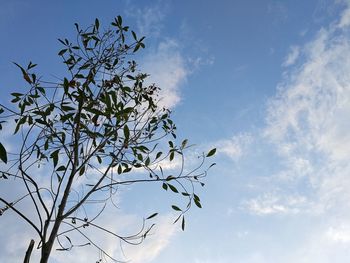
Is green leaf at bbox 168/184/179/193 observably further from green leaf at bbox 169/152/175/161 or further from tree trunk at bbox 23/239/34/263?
tree trunk at bbox 23/239/34/263

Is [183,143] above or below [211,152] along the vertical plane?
above

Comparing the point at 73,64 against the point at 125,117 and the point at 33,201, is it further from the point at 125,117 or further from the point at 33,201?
the point at 33,201

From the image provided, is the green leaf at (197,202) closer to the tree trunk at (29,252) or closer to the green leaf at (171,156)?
the green leaf at (171,156)

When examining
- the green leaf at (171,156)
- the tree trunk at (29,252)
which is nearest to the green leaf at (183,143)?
the green leaf at (171,156)

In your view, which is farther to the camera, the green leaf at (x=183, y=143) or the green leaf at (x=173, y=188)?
the green leaf at (x=183, y=143)

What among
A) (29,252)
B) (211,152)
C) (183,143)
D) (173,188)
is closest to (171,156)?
(183,143)

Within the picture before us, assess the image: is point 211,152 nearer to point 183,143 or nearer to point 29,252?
point 183,143

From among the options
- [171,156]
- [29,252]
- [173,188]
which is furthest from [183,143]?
[29,252]

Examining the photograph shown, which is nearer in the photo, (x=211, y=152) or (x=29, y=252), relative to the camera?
(x=29, y=252)

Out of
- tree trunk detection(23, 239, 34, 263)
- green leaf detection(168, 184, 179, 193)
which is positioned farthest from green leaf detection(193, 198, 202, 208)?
tree trunk detection(23, 239, 34, 263)

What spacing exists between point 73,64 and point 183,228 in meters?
2.56

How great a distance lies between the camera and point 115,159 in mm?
4465

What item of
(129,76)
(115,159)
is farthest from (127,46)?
(115,159)

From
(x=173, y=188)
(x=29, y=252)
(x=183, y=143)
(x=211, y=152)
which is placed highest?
(x=183, y=143)
